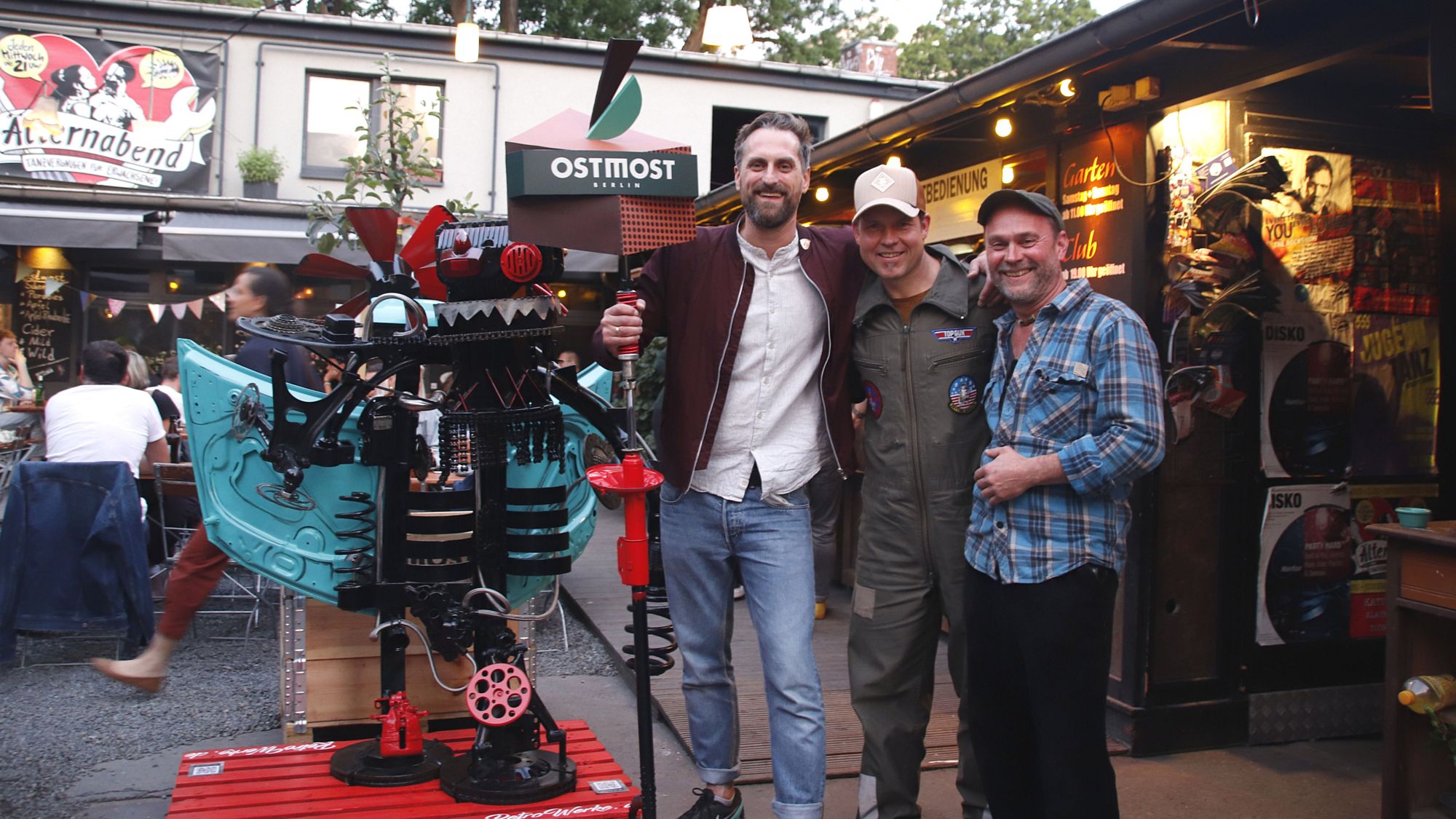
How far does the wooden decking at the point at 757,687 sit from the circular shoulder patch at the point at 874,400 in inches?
47.1

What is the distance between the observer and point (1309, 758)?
419 centimetres

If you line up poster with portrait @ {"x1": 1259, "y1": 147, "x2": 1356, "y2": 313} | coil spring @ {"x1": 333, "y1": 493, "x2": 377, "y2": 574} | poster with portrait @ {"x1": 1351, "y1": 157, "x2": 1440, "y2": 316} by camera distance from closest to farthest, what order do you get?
coil spring @ {"x1": 333, "y1": 493, "x2": 377, "y2": 574} → poster with portrait @ {"x1": 1259, "y1": 147, "x2": 1356, "y2": 313} → poster with portrait @ {"x1": 1351, "y1": 157, "x2": 1440, "y2": 316}

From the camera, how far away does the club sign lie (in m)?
2.70

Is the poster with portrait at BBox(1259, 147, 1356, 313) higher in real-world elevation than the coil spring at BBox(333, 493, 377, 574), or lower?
higher

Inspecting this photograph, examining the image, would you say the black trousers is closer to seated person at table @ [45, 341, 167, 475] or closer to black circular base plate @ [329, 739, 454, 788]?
black circular base plate @ [329, 739, 454, 788]

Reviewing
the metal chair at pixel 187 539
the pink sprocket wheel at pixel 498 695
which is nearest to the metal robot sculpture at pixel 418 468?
the pink sprocket wheel at pixel 498 695

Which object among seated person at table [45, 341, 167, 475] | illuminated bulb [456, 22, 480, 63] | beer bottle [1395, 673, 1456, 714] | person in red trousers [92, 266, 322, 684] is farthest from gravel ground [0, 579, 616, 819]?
illuminated bulb [456, 22, 480, 63]

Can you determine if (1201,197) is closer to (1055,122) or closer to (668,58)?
(1055,122)

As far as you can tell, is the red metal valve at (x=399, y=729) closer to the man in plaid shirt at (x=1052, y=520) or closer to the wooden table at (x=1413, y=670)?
the man in plaid shirt at (x=1052, y=520)

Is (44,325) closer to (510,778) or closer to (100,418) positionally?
(100,418)

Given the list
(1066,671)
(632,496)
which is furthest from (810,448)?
(1066,671)

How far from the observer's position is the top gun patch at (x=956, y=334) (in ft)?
10.0

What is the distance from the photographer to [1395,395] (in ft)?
14.8

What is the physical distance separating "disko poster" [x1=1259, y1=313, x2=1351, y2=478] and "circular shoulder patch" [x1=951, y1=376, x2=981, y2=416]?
6.21ft
